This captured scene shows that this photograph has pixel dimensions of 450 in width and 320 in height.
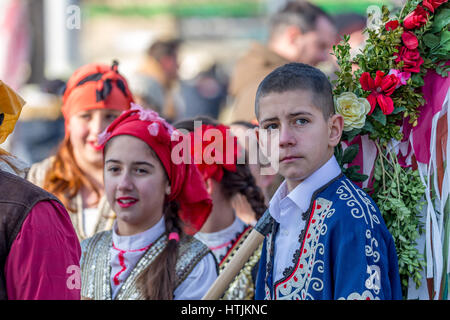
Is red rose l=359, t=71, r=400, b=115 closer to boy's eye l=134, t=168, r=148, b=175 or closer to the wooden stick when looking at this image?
the wooden stick

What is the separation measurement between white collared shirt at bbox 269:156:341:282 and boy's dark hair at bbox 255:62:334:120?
20 centimetres

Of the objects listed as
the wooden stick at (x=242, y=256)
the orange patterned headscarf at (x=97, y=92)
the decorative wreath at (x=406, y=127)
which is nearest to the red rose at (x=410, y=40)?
the decorative wreath at (x=406, y=127)

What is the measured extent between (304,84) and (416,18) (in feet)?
1.76

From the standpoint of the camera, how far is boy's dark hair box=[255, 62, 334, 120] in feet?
8.61

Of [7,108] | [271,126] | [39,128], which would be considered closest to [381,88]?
[271,126]

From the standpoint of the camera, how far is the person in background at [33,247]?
85.3 inches

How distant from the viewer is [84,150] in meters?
4.33

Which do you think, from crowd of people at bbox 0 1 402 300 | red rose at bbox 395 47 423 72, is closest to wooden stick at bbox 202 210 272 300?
crowd of people at bbox 0 1 402 300

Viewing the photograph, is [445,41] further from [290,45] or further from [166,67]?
[166,67]

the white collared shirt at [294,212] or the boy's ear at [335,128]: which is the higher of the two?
the boy's ear at [335,128]

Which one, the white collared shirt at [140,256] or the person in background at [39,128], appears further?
the person in background at [39,128]

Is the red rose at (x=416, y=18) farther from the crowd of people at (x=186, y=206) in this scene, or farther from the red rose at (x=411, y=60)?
the crowd of people at (x=186, y=206)

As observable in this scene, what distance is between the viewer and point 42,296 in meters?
2.16
